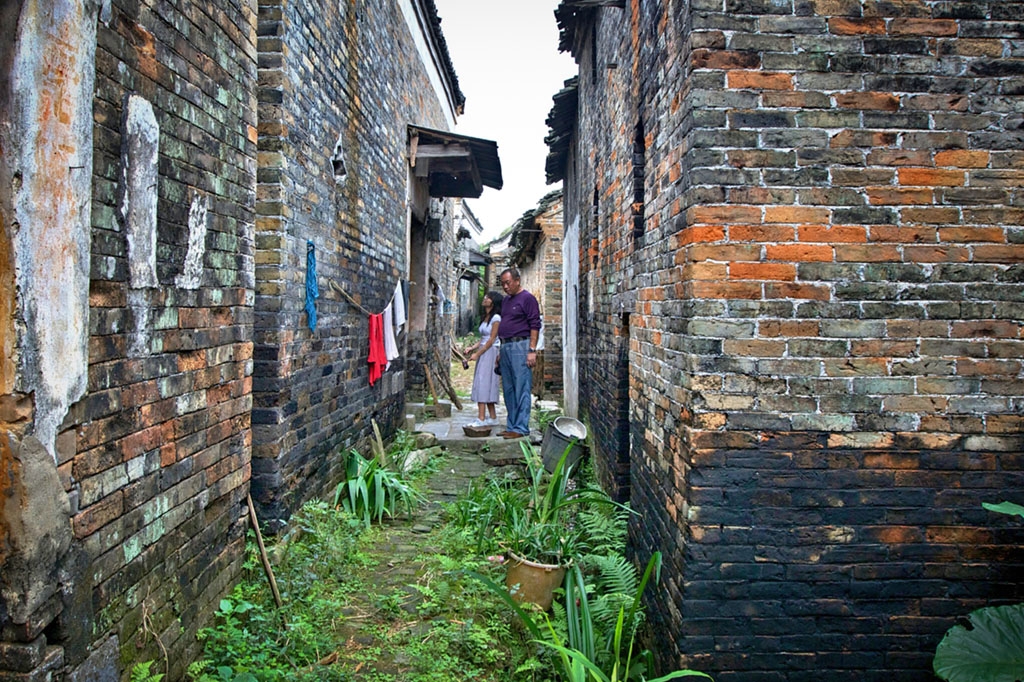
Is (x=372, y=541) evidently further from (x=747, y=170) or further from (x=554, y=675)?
(x=747, y=170)

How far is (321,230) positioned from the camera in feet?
15.6

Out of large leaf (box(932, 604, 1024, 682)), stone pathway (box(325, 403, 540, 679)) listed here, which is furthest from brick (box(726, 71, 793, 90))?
stone pathway (box(325, 403, 540, 679))

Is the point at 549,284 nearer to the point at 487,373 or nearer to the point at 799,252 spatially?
the point at 487,373

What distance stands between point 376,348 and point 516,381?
1781 mm

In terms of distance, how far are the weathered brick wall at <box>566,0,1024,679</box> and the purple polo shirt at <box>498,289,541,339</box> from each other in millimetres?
4584

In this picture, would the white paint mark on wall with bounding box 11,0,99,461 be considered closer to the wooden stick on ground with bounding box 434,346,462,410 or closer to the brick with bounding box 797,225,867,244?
the brick with bounding box 797,225,867,244

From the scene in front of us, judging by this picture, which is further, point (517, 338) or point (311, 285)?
point (517, 338)

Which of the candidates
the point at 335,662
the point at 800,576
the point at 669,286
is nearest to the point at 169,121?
the point at 669,286

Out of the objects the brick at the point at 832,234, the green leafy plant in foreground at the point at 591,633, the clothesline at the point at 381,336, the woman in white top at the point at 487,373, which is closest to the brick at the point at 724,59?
the brick at the point at 832,234

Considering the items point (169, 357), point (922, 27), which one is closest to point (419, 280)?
point (169, 357)

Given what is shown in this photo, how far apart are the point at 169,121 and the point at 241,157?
680mm

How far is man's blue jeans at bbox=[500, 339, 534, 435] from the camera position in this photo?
23.7 ft

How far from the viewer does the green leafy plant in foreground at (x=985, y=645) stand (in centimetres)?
225

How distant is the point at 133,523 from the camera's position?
7.62 feet
